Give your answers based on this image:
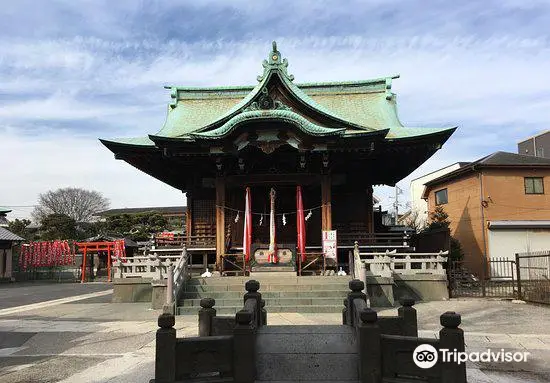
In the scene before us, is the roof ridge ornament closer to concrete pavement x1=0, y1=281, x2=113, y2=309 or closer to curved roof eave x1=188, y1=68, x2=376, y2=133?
curved roof eave x1=188, y1=68, x2=376, y2=133

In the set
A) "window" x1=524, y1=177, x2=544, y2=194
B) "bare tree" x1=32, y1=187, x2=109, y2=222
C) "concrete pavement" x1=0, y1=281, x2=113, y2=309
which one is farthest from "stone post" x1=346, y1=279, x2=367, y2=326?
"bare tree" x1=32, y1=187, x2=109, y2=222

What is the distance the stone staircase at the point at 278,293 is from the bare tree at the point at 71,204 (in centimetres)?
6923

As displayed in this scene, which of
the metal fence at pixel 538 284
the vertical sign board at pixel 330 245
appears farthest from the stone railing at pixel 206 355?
the metal fence at pixel 538 284

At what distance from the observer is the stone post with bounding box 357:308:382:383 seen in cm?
584

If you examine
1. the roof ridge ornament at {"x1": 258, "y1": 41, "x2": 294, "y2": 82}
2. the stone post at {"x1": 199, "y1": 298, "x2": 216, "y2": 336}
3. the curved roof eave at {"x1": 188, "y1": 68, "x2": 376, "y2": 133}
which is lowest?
the stone post at {"x1": 199, "y1": 298, "x2": 216, "y2": 336}

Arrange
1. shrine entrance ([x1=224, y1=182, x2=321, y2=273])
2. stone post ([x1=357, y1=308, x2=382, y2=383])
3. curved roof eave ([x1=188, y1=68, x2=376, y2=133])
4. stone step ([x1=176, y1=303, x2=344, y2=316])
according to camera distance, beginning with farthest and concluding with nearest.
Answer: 1. shrine entrance ([x1=224, y1=182, x2=321, y2=273])
2. curved roof eave ([x1=188, y1=68, x2=376, y2=133])
3. stone step ([x1=176, y1=303, x2=344, y2=316])
4. stone post ([x1=357, y1=308, x2=382, y2=383])

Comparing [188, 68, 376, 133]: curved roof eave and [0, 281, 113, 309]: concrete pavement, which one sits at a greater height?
[188, 68, 376, 133]: curved roof eave

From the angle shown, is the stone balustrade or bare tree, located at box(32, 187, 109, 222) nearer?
the stone balustrade

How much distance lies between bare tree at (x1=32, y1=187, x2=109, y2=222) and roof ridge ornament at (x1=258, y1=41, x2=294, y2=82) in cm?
6715

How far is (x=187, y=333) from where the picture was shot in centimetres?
1088

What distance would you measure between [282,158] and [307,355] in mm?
13210

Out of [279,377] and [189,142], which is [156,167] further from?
[279,377]

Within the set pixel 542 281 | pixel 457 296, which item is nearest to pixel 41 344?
pixel 457 296

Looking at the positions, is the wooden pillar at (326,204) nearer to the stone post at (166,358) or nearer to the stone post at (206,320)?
the stone post at (206,320)
